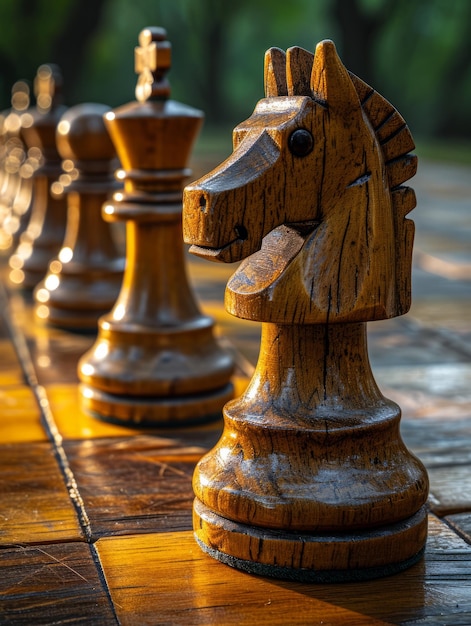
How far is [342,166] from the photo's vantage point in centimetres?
112

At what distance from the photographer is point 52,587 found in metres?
1.10

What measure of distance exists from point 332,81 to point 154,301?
2.78 feet

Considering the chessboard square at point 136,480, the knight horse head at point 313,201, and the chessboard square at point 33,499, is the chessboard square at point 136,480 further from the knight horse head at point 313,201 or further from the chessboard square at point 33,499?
the knight horse head at point 313,201

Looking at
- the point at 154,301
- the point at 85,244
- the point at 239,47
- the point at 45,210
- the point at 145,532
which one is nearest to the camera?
the point at 145,532

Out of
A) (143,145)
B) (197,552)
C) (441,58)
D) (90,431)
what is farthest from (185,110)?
(441,58)

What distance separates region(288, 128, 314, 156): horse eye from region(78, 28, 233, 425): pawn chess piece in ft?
2.29

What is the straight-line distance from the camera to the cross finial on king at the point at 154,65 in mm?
1793

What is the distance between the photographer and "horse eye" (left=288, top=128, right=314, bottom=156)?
3.58 feet

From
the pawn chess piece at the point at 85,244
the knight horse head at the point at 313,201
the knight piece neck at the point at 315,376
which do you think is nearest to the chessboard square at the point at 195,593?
the knight piece neck at the point at 315,376

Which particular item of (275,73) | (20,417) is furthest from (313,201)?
(20,417)

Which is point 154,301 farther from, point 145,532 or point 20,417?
point 145,532

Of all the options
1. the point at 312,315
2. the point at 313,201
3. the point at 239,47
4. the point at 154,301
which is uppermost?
the point at 239,47

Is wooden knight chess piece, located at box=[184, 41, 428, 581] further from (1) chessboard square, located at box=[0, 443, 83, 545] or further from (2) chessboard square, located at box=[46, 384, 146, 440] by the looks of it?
(2) chessboard square, located at box=[46, 384, 146, 440]

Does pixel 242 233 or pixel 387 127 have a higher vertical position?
pixel 387 127
